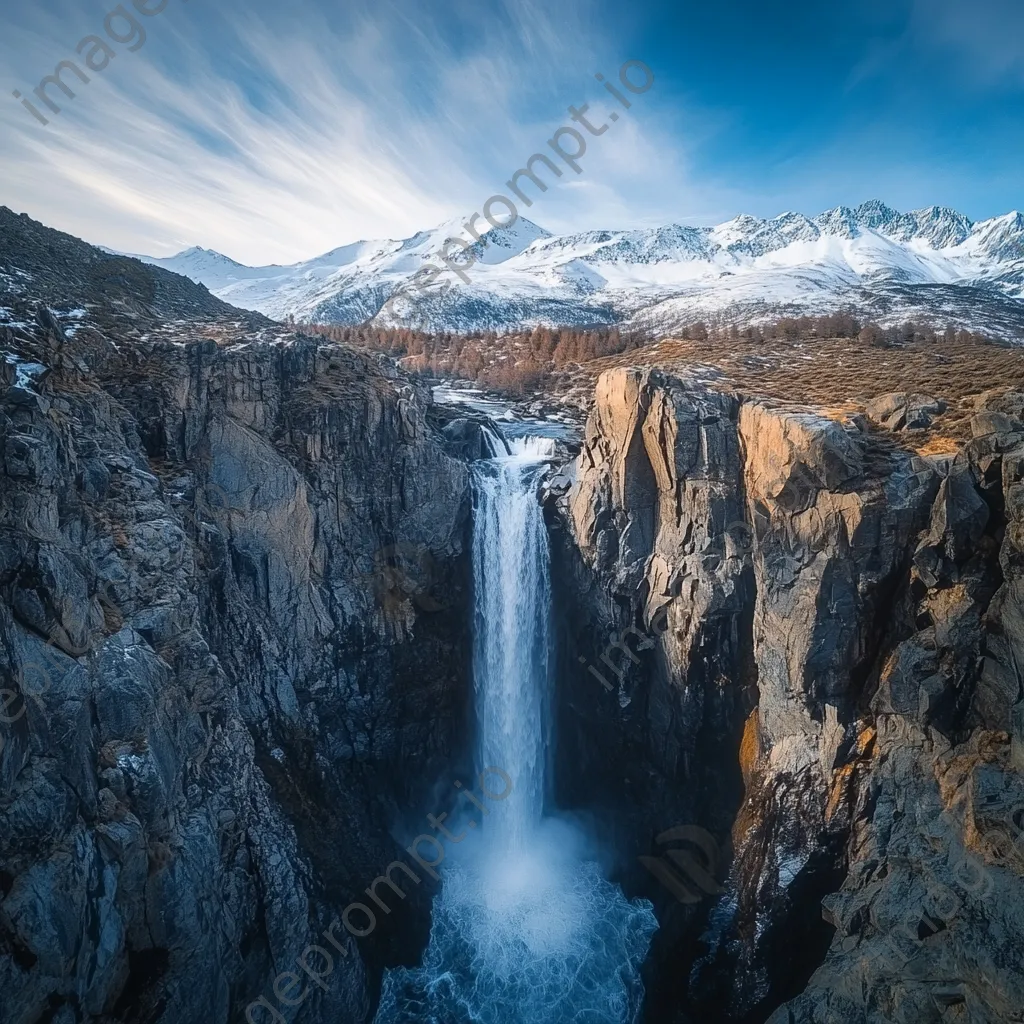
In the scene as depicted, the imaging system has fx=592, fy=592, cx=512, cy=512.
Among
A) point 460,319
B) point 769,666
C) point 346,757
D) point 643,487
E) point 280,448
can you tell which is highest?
point 460,319

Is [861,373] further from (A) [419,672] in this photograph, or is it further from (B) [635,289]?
(B) [635,289]

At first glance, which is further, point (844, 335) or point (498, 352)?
point (498, 352)

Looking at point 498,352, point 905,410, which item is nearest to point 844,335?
point 905,410

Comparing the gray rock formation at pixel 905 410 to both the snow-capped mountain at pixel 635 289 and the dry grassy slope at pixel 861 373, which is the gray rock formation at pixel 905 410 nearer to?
the dry grassy slope at pixel 861 373

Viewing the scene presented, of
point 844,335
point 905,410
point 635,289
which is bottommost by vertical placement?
point 905,410

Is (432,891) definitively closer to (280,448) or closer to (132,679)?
(132,679)

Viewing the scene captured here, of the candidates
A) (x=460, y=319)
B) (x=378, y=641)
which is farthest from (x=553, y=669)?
(x=460, y=319)

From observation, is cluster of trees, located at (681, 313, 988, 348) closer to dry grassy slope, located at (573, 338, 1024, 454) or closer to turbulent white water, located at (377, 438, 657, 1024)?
dry grassy slope, located at (573, 338, 1024, 454)
